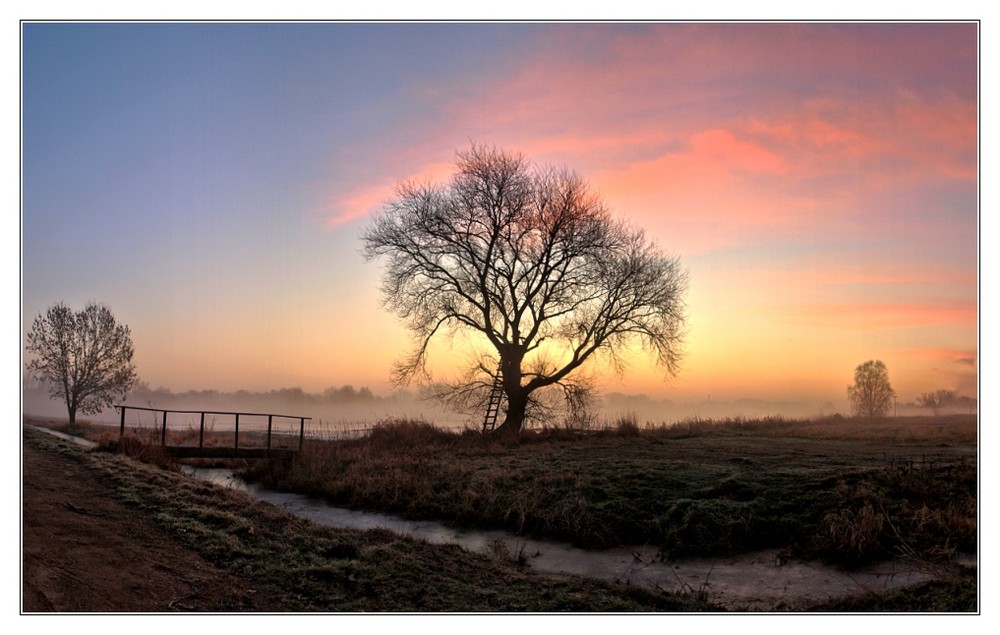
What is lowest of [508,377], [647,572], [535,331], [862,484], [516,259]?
[647,572]

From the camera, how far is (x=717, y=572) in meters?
12.8

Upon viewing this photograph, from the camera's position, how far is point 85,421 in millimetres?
35750

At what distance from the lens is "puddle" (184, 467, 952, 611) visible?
37.7ft

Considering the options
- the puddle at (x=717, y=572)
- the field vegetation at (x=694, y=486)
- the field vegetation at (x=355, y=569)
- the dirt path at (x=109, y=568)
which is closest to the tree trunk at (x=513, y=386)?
the field vegetation at (x=694, y=486)

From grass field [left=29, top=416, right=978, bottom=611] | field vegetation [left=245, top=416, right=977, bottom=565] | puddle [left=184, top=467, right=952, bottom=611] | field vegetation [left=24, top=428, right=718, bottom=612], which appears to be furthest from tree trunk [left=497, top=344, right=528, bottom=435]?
field vegetation [left=24, top=428, right=718, bottom=612]

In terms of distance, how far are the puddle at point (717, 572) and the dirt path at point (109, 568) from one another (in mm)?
5334

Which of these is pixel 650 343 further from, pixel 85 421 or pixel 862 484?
pixel 85 421

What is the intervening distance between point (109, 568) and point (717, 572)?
33.4 feet

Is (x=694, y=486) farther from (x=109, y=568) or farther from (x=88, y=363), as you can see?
(x=88, y=363)

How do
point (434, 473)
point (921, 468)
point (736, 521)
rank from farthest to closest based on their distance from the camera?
point (434, 473), point (921, 468), point (736, 521)

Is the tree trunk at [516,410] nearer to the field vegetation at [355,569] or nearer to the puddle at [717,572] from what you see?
the puddle at [717,572]

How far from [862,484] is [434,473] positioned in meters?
11.4

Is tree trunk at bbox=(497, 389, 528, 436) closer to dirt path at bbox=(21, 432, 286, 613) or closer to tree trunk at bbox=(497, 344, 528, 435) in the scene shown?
tree trunk at bbox=(497, 344, 528, 435)
